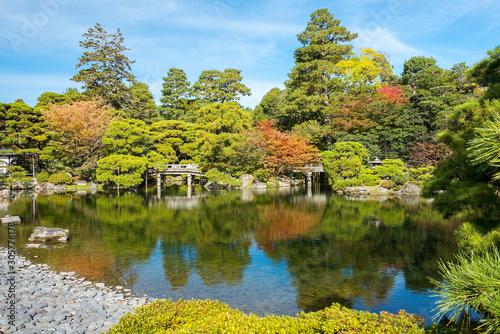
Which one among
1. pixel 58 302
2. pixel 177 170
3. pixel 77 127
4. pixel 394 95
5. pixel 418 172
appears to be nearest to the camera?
pixel 58 302

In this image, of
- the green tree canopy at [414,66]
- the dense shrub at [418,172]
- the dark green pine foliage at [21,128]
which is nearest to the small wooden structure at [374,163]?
the dense shrub at [418,172]

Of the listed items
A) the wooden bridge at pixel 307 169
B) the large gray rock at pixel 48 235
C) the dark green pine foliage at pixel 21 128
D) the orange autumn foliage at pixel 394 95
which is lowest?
the large gray rock at pixel 48 235

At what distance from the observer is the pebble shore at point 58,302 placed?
4738mm

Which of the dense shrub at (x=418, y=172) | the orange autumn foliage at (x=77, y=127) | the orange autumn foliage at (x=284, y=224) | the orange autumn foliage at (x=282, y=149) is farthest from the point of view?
the orange autumn foliage at (x=282, y=149)

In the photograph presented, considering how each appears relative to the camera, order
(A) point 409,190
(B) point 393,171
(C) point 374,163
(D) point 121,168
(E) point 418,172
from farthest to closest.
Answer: (C) point 374,163 < (D) point 121,168 < (B) point 393,171 < (E) point 418,172 < (A) point 409,190

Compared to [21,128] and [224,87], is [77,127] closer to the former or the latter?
[21,128]

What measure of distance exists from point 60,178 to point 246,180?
13680mm

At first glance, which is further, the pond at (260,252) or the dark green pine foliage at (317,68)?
the dark green pine foliage at (317,68)

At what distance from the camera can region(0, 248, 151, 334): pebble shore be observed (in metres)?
4.74

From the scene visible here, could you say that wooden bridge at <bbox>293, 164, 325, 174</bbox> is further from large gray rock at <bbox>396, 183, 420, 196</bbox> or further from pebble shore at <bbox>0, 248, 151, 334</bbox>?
pebble shore at <bbox>0, 248, 151, 334</bbox>

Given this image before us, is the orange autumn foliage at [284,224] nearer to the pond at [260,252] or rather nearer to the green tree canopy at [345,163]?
the pond at [260,252]

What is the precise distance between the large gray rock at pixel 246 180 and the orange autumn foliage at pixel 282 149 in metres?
1.73

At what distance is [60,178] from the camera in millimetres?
24312

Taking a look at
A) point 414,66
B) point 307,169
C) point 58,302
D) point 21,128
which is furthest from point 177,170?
point 414,66
